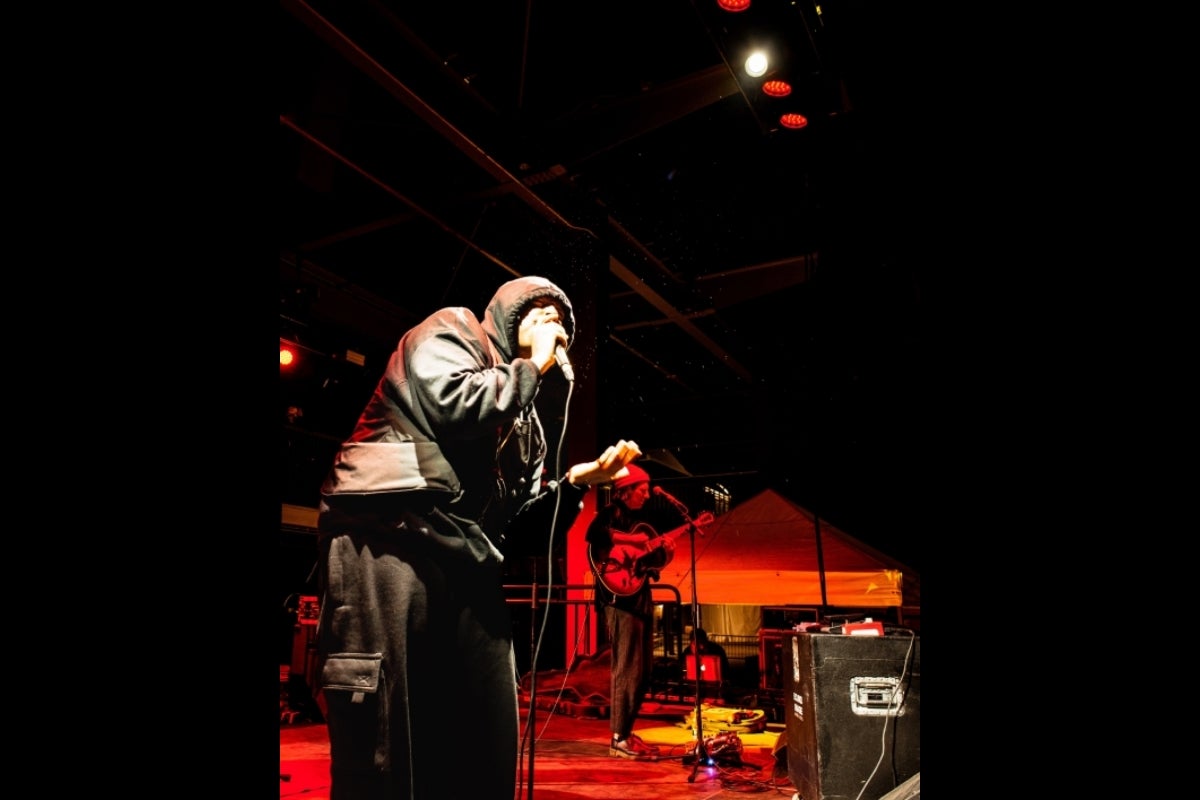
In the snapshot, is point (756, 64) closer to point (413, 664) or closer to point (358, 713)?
point (413, 664)

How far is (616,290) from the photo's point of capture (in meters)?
9.88

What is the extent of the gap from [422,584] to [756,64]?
3.32 metres

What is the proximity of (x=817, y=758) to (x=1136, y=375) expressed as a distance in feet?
7.69

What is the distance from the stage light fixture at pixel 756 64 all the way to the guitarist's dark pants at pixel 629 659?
10.2 feet

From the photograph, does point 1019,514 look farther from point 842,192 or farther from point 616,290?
point 616,290

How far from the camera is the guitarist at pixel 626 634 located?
4.87 m

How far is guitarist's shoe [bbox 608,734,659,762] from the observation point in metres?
4.88

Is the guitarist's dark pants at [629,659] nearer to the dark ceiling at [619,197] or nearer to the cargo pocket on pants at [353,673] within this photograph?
the dark ceiling at [619,197]

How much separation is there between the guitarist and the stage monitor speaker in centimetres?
185

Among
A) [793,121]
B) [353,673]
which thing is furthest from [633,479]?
[353,673]

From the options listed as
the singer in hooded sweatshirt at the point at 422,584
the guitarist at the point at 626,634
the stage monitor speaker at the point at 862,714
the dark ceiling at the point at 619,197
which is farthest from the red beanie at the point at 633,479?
the singer in hooded sweatshirt at the point at 422,584

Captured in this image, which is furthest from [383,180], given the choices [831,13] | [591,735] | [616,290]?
[591,735]

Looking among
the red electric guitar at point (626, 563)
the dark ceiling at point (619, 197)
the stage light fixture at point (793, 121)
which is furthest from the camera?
the red electric guitar at point (626, 563)

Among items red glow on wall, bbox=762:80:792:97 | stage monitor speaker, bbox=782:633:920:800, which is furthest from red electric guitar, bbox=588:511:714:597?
red glow on wall, bbox=762:80:792:97
